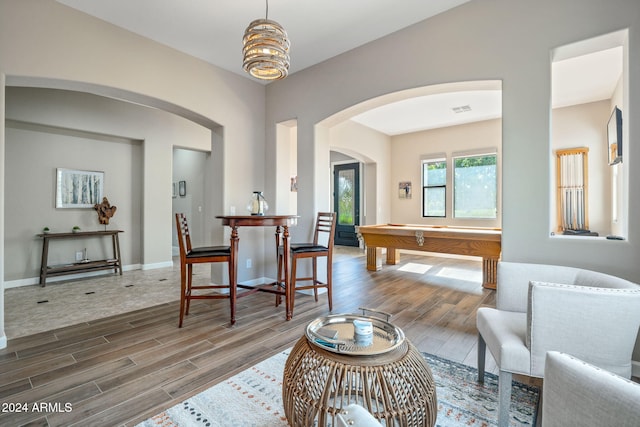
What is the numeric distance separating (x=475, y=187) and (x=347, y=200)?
10.8 ft

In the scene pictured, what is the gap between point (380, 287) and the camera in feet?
14.0

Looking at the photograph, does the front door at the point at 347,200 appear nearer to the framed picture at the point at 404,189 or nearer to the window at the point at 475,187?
the framed picture at the point at 404,189

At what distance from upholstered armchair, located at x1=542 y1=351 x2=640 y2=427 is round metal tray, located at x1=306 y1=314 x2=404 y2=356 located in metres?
0.62

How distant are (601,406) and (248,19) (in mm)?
3660

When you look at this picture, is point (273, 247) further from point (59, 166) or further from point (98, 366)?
point (59, 166)

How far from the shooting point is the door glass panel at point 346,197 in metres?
8.50

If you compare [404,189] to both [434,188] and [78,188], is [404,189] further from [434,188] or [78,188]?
[78,188]

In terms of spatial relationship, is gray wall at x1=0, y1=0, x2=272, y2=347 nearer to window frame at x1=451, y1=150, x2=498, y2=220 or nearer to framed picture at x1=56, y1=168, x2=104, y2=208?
framed picture at x1=56, y1=168, x2=104, y2=208

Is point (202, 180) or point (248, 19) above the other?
point (248, 19)

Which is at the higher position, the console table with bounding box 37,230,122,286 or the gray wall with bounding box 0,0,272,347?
the gray wall with bounding box 0,0,272,347

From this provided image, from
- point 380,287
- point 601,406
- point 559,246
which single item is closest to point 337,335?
point 601,406

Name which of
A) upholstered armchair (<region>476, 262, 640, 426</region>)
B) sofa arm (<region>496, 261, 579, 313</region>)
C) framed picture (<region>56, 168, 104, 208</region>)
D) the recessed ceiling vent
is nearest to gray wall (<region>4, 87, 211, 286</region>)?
framed picture (<region>56, 168, 104, 208</region>)

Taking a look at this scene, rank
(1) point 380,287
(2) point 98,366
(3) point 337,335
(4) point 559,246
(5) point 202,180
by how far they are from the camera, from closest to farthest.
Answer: (3) point 337,335 < (2) point 98,366 < (4) point 559,246 < (1) point 380,287 < (5) point 202,180

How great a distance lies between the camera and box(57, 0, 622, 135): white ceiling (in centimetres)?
284
